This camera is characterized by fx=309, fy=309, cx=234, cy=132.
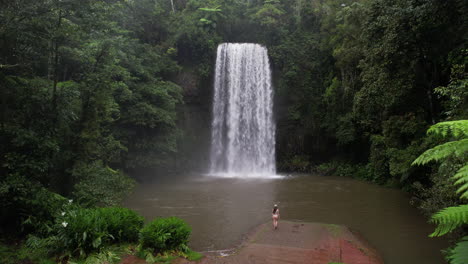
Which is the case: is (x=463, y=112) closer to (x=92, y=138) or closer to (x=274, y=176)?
(x=92, y=138)

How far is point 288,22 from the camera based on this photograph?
28.6m

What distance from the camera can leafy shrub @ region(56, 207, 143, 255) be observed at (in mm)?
7059

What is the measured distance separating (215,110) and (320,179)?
33.0 feet

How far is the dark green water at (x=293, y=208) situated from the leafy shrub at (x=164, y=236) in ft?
4.02

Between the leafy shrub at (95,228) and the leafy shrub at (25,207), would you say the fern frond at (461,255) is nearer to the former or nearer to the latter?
the leafy shrub at (95,228)

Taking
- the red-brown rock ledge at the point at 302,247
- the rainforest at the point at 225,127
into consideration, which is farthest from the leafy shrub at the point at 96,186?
the red-brown rock ledge at the point at 302,247

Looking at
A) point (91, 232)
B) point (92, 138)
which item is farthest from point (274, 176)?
point (91, 232)

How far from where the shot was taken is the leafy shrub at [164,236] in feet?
24.8

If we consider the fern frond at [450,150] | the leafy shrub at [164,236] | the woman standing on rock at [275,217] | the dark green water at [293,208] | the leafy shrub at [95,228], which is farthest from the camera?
the woman standing on rock at [275,217]

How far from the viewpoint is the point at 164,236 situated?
7.54 metres

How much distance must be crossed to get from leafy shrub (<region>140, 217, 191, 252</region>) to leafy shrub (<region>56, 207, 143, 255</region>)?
0.66 m

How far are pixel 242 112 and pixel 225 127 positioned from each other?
73.0 inches

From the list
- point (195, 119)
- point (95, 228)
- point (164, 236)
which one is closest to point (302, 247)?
point (164, 236)

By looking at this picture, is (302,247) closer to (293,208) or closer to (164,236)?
(164,236)
